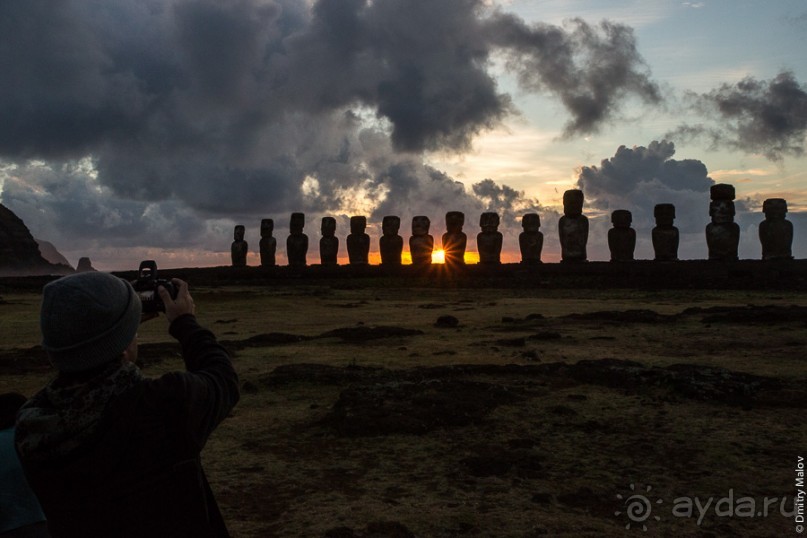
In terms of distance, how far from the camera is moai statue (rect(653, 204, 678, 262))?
84.7 ft

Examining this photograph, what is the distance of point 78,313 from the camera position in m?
1.84

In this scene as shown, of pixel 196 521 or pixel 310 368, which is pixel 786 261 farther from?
pixel 196 521

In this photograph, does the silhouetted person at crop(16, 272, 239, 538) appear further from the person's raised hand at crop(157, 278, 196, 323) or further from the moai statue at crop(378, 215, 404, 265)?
the moai statue at crop(378, 215, 404, 265)

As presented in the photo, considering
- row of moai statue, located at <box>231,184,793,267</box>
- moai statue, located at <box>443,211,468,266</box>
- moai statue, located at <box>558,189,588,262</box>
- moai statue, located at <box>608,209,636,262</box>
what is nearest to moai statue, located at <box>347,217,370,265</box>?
row of moai statue, located at <box>231,184,793,267</box>

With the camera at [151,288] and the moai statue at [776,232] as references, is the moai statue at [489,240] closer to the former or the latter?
the moai statue at [776,232]

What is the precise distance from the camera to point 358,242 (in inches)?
1272

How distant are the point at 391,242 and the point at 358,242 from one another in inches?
70.2

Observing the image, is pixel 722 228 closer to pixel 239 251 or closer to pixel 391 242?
pixel 391 242

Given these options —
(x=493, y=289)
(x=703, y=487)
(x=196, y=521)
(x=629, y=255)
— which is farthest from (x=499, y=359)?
(x=629, y=255)

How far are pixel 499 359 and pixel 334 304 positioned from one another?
37.3ft

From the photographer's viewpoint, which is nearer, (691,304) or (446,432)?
(446,432)

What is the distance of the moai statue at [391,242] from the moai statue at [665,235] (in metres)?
11.2

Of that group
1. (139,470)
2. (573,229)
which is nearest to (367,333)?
(139,470)

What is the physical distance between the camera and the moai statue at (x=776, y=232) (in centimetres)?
2450
